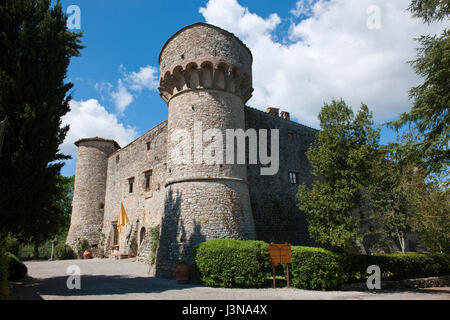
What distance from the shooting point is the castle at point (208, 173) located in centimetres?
1206

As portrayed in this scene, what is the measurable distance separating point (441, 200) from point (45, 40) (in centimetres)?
1690

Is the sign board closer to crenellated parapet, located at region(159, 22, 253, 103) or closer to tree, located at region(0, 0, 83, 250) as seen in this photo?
crenellated parapet, located at region(159, 22, 253, 103)

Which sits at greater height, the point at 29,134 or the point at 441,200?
the point at 29,134

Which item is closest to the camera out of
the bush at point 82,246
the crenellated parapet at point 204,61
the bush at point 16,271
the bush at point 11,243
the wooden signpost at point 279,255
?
the wooden signpost at point 279,255

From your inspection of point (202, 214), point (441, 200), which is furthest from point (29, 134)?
point (441, 200)

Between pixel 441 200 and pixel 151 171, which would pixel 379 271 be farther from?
pixel 151 171

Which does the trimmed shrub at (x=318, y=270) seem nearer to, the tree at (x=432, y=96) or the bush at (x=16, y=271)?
the tree at (x=432, y=96)

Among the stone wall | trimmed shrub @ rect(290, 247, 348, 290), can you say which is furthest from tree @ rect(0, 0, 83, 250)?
trimmed shrub @ rect(290, 247, 348, 290)

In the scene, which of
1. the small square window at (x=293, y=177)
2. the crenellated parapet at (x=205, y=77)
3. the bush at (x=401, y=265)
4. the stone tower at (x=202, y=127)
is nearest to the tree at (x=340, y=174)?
the bush at (x=401, y=265)

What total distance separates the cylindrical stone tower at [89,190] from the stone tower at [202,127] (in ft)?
48.6

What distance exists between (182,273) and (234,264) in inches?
89.0

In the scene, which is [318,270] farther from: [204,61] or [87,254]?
[87,254]

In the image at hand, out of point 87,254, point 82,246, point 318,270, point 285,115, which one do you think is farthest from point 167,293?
point 82,246

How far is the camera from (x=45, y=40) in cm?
980
